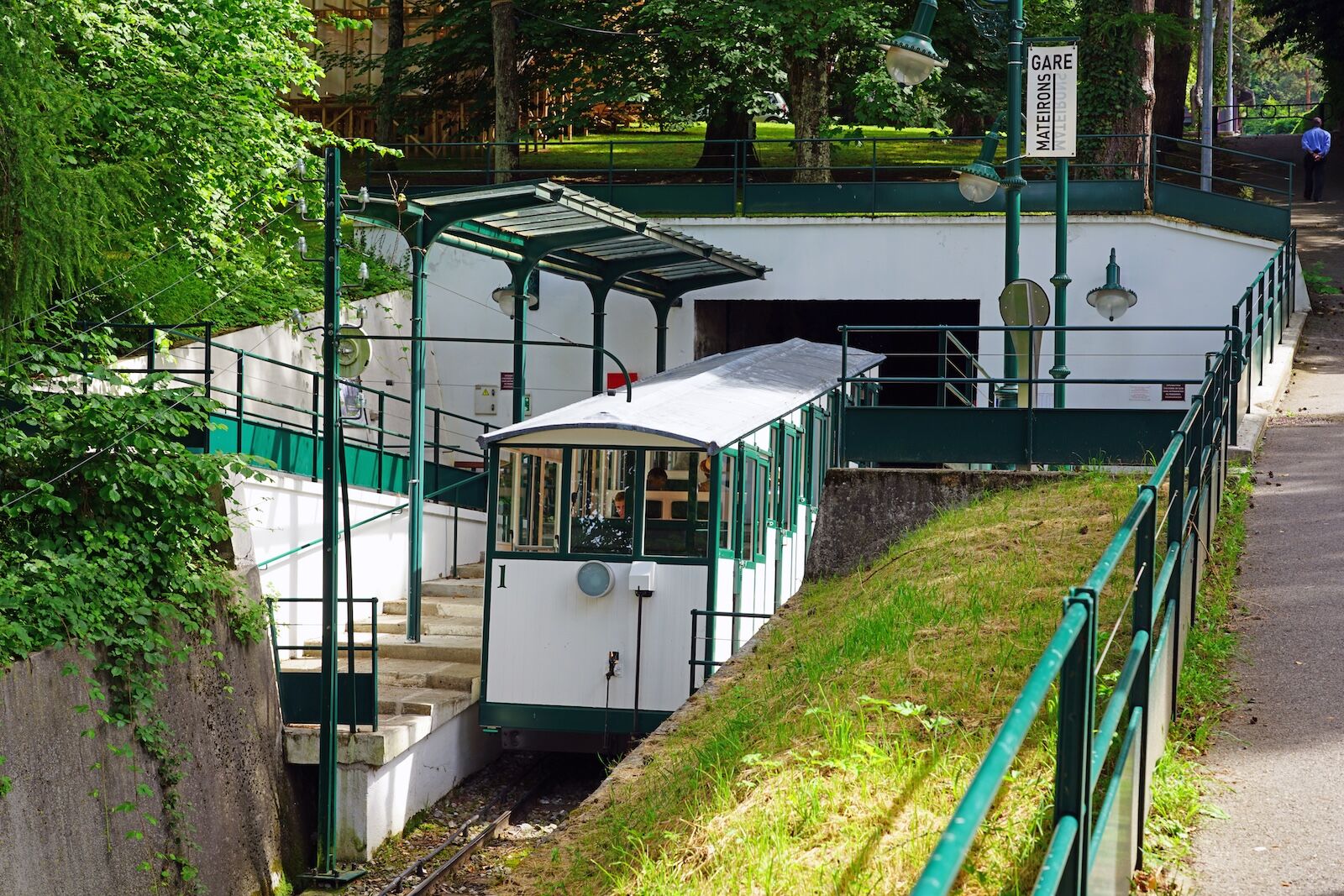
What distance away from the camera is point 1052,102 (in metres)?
17.4

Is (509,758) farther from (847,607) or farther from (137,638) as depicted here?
(847,607)

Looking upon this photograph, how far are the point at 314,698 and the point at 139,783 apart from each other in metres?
3.03

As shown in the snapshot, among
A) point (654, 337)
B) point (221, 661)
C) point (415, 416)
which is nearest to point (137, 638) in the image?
point (221, 661)

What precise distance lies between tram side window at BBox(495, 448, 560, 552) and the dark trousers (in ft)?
103

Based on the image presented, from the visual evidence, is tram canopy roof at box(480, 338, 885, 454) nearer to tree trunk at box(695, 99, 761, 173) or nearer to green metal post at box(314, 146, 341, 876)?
green metal post at box(314, 146, 341, 876)

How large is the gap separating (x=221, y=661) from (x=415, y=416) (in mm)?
4870

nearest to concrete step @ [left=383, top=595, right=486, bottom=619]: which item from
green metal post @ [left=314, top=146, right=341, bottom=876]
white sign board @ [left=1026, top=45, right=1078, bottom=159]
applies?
green metal post @ [left=314, top=146, right=341, bottom=876]

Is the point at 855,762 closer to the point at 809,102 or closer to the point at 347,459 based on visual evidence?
the point at 347,459

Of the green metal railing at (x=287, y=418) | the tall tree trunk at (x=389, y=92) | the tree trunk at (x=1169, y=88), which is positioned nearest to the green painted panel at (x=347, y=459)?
the green metal railing at (x=287, y=418)

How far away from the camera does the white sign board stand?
1720 centimetres

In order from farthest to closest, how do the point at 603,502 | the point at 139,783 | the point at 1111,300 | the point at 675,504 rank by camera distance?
the point at 1111,300 < the point at 603,502 < the point at 675,504 < the point at 139,783

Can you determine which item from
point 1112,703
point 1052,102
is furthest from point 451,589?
point 1112,703

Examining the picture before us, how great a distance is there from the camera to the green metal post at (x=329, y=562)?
1416cm

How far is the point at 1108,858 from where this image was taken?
159 inches
